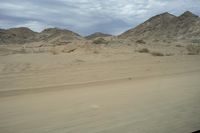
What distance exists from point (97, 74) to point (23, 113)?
20.7 feet

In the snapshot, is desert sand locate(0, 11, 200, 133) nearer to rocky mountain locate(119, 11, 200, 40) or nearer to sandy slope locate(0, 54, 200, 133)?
sandy slope locate(0, 54, 200, 133)

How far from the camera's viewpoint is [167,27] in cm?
8262

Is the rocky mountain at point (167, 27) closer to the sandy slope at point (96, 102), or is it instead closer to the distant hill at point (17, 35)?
the distant hill at point (17, 35)

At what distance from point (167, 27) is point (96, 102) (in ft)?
256

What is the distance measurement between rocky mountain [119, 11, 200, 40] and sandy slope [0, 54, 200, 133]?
60.1 meters

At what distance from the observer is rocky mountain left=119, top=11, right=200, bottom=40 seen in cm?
7369

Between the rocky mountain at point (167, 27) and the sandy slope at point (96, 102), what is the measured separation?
60.1m

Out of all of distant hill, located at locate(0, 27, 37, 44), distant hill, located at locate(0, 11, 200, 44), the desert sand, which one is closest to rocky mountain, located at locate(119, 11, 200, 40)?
distant hill, located at locate(0, 11, 200, 44)

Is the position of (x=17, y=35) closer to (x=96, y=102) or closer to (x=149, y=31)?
(x=149, y=31)

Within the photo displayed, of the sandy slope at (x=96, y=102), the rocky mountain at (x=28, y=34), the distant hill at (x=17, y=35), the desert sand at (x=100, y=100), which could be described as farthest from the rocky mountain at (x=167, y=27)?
the sandy slope at (x=96, y=102)

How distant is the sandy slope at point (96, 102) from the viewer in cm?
552

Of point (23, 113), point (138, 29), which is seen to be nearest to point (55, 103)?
point (23, 113)

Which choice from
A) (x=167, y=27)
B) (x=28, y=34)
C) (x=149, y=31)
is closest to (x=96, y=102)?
(x=149, y=31)

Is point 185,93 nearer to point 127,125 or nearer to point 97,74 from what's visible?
point 127,125
